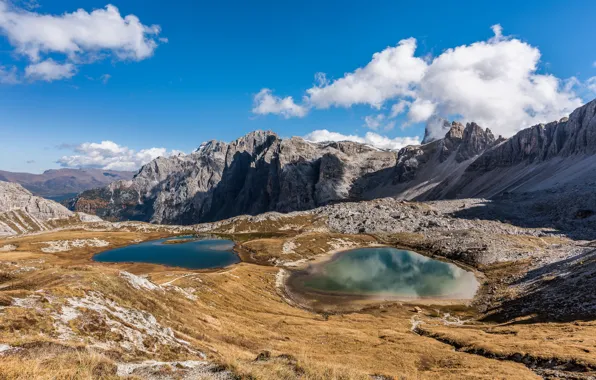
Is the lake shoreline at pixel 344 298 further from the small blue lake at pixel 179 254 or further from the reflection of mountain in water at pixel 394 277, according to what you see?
the small blue lake at pixel 179 254

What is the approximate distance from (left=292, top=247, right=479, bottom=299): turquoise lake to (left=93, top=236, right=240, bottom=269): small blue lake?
126 ft

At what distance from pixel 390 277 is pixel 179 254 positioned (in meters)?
87.7

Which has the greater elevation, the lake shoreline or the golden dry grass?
the golden dry grass

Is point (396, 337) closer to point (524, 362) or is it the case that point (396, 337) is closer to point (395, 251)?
point (524, 362)

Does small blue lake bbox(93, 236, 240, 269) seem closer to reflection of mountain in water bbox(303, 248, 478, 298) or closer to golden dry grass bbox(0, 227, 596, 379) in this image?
reflection of mountain in water bbox(303, 248, 478, 298)

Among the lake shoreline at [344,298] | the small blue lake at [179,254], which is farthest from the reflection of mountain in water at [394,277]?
the small blue lake at [179,254]

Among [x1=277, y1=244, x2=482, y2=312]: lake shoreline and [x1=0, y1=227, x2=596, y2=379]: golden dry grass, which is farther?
[x1=277, y1=244, x2=482, y2=312]: lake shoreline

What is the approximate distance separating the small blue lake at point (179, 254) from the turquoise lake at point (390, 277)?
3854 centimetres

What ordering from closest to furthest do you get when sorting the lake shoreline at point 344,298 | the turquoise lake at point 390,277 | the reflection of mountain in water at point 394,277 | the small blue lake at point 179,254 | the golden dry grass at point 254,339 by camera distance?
the golden dry grass at point 254,339 < the lake shoreline at point 344,298 < the turquoise lake at point 390,277 < the reflection of mountain in water at point 394,277 < the small blue lake at point 179,254

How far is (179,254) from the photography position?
12812cm

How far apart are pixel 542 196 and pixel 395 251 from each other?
305ft

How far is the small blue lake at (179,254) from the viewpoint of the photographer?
4429 inches

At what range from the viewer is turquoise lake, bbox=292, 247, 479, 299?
2985 inches

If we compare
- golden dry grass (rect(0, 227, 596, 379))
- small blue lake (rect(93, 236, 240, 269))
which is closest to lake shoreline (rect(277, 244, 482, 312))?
golden dry grass (rect(0, 227, 596, 379))
